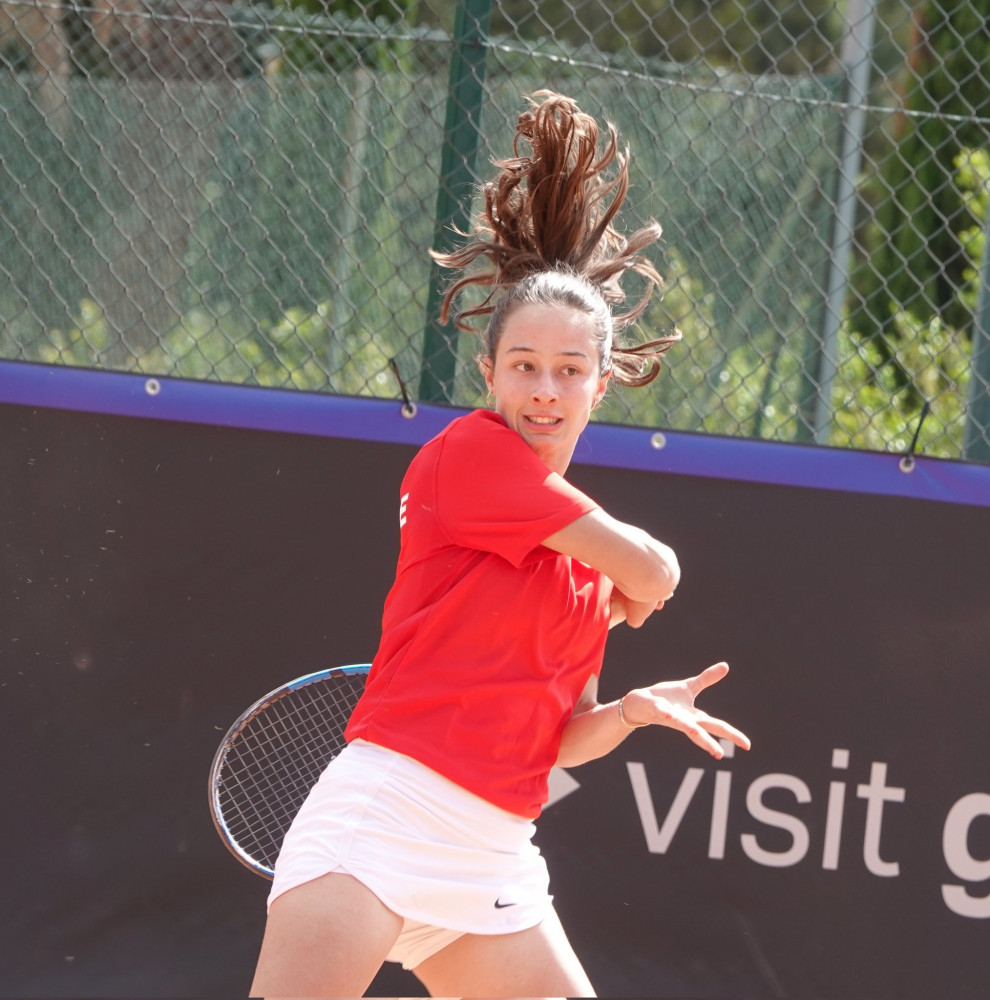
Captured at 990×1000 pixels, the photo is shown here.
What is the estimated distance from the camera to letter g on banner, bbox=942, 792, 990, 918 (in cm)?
330

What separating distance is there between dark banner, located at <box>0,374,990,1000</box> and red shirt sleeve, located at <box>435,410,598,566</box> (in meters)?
1.17

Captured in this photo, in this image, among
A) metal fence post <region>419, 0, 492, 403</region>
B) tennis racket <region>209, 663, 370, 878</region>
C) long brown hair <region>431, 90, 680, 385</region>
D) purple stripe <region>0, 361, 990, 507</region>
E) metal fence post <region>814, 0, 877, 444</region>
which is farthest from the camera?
metal fence post <region>814, 0, 877, 444</region>

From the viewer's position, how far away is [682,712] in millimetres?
2100

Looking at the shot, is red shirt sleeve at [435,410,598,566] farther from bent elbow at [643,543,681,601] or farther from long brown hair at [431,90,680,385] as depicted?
long brown hair at [431,90,680,385]

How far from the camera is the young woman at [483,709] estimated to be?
6.68 feet

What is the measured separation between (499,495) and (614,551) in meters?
0.20

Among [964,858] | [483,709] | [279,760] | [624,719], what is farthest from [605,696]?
[483,709]

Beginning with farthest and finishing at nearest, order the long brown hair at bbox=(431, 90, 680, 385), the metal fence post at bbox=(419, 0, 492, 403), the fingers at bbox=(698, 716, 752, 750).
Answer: the metal fence post at bbox=(419, 0, 492, 403)
the long brown hair at bbox=(431, 90, 680, 385)
the fingers at bbox=(698, 716, 752, 750)

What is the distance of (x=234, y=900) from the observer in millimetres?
3342

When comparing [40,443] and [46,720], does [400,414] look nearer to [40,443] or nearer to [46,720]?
[40,443]

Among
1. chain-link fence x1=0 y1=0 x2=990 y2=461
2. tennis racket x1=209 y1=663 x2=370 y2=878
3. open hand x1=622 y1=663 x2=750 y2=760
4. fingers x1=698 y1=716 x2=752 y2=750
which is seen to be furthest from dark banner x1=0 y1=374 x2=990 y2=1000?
fingers x1=698 y1=716 x2=752 y2=750

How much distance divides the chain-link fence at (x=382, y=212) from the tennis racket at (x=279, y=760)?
0.90 metres

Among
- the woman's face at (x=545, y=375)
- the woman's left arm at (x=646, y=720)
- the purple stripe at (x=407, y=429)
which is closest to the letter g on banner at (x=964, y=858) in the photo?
the purple stripe at (x=407, y=429)

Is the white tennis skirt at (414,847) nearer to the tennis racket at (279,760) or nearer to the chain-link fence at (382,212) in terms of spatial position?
the tennis racket at (279,760)
